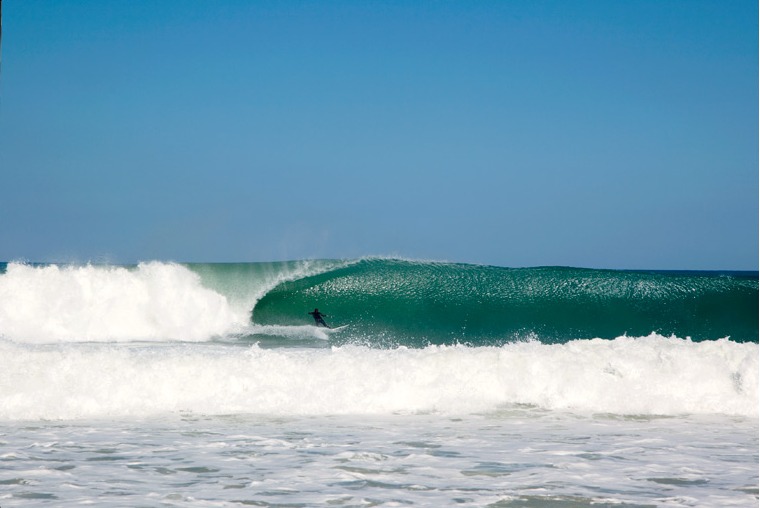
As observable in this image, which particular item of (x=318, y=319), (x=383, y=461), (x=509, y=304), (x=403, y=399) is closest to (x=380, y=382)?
(x=403, y=399)

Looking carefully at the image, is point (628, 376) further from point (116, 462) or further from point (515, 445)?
point (116, 462)

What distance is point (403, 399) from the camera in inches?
302

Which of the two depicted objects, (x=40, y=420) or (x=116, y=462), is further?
(x=40, y=420)

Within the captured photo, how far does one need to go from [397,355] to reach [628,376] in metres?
2.45

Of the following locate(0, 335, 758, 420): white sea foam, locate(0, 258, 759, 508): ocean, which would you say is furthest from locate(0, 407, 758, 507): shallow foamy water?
locate(0, 335, 758, 420): white sea foam

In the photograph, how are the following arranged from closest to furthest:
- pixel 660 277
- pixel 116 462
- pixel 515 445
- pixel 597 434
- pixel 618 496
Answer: pixel 618 496
pixel 116 462
pixel 515 445
pixel 597 434
pixel 660 277

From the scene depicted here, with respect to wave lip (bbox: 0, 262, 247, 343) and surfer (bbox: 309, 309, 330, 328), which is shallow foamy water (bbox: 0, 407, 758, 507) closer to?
surfer (bbox: 309, 309, 330, 328)

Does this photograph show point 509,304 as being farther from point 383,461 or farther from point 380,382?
point 383,461

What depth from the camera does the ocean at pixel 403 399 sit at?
4656 mm

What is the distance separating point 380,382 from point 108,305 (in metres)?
9.30

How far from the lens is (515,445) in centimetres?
577

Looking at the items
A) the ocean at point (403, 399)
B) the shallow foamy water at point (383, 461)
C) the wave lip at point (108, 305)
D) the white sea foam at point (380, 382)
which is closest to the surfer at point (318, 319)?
the ocean at point (403, 399)

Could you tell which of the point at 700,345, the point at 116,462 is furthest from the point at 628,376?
the point at 116,462

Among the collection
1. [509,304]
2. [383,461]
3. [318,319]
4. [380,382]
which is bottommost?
[383,461]
